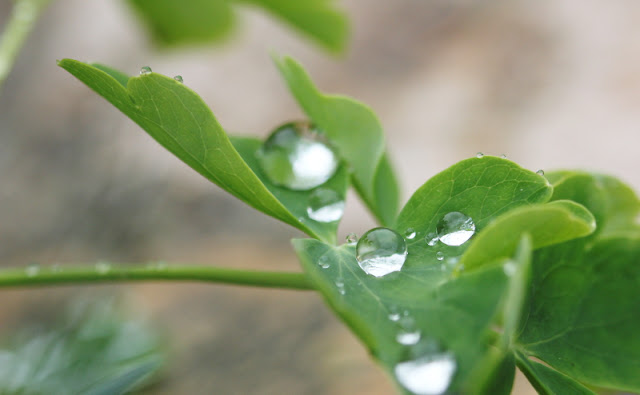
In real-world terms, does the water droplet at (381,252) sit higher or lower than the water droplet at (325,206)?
lower

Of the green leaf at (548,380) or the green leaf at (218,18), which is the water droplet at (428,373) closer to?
the green leaf at (548,380)

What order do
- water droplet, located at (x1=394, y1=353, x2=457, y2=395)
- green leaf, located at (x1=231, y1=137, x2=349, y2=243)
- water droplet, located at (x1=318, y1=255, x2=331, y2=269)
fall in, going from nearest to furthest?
water droplet, located at (x1=394, y1=353, x2=457, y2=395) → water droplet, located at (x1=318, y1=255, x2=331, y2=269) → green leaf, located at (x1=231, y1=137, x2=349, y2=243)

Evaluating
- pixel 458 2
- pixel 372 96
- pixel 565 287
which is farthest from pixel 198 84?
pixel 565 287

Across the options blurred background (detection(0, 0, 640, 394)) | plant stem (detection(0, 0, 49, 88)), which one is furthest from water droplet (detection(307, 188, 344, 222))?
blurred background (detection(0, 0, 640, 394))

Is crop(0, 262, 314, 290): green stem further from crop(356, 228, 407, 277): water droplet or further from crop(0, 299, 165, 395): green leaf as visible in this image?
crop(0, 299, 165, 395): green leaf

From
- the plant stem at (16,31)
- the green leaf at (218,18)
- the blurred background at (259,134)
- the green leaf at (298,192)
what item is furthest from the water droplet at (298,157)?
the blurred background at (259,134)

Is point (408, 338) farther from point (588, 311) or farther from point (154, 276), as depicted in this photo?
point (154, 276)
